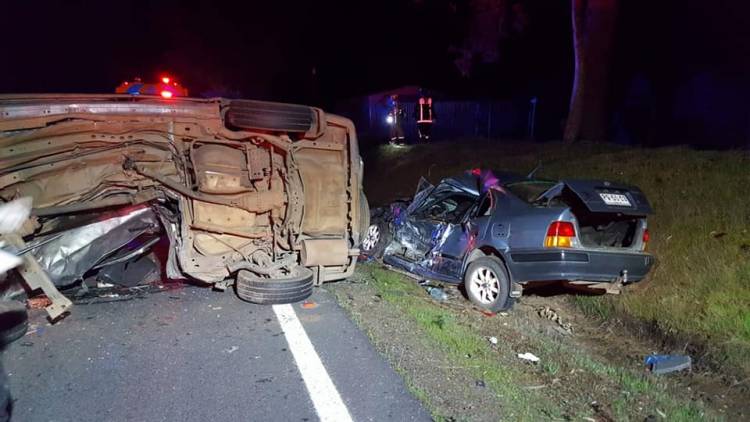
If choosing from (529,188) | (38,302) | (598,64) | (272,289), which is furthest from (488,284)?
(598,64)

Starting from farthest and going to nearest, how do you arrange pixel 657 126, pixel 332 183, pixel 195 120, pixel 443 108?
pixel 443 108, pixel 657 126, pixel 332 183, pixel 195 120

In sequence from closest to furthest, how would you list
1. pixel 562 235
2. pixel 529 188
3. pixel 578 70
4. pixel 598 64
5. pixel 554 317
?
1. pixel 562 235
2. pixel 554 317
3. pixel 529 188
4. pixel 598 64
5. pixel 578 70

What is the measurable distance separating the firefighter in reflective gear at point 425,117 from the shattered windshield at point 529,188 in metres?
15.1

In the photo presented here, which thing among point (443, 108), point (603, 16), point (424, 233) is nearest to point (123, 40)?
point (443, 108)

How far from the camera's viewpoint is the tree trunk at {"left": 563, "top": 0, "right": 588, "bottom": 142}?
12.5m

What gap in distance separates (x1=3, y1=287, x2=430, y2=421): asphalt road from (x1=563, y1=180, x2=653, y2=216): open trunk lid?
101 inches

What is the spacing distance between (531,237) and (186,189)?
3417mm

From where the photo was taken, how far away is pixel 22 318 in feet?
13.7

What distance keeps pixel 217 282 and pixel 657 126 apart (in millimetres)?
15409

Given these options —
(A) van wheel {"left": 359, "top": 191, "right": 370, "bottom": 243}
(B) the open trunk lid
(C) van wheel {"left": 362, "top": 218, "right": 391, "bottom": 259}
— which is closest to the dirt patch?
(A) van wheel {"left": 359, "top": 191, "right": 370, "bottom": 243}

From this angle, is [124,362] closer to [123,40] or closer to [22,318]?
[22,318]

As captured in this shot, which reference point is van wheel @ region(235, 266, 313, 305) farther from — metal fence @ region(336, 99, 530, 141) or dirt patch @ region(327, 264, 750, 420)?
metal fence @ region(336, 99, 530, 141)

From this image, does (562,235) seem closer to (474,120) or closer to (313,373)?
(313,373)

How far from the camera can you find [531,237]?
5227 mm
